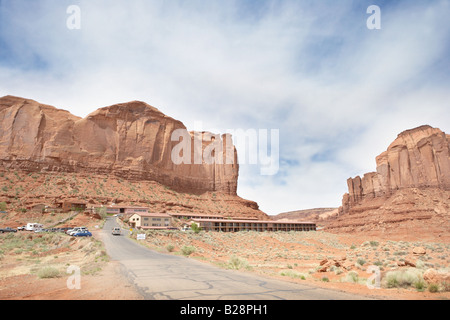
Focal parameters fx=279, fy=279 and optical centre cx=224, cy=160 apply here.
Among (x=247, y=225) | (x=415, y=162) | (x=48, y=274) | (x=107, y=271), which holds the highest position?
(x=415, y=162)

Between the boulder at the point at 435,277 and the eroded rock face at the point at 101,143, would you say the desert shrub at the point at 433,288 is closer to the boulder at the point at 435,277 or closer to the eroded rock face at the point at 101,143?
the boulder at the point at 435,277

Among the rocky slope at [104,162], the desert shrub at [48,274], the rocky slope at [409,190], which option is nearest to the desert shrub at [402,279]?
the desert shrub at [48,274]

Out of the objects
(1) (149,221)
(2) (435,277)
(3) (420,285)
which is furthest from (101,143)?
(2) (435,277)

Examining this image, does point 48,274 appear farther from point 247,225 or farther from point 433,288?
point 247,225

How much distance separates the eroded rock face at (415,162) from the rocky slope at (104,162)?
169 ft

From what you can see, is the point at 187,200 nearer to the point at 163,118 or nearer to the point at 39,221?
the point at 163,118

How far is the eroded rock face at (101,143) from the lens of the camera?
8231 centimetres

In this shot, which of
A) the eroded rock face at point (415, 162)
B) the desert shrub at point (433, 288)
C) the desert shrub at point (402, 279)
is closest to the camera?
the desert shrub at point (433, 288)

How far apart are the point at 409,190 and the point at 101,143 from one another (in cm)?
10566

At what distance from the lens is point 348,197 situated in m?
140

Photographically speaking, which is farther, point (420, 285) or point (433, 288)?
point (420, 285)

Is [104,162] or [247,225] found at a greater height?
[104,162]

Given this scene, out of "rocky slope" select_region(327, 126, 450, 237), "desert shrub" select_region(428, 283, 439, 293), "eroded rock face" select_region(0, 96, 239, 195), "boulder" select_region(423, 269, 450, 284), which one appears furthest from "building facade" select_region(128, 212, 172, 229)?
"rocky slope" select_region(327, 126, 450, 237)

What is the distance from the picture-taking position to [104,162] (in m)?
91.4
